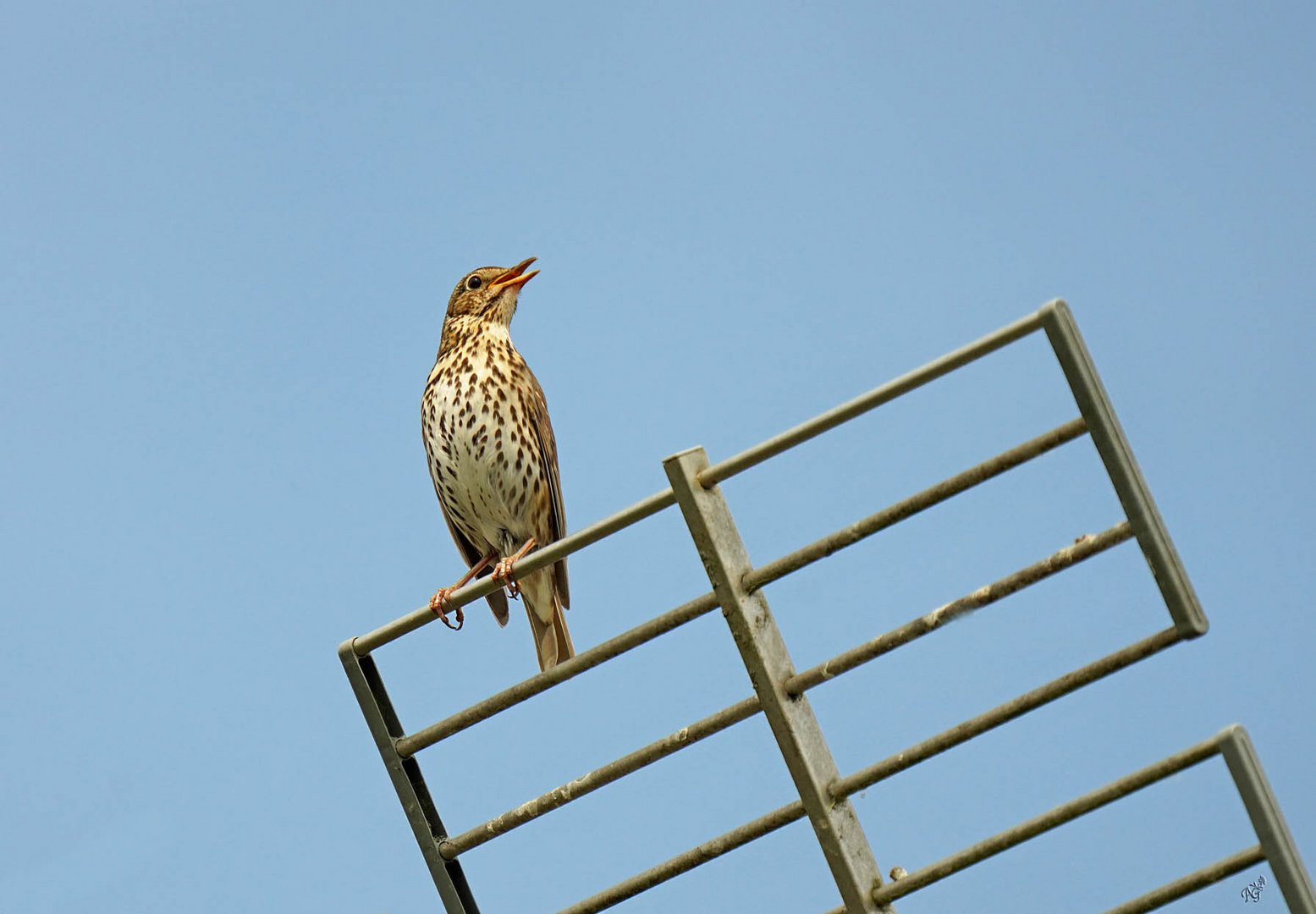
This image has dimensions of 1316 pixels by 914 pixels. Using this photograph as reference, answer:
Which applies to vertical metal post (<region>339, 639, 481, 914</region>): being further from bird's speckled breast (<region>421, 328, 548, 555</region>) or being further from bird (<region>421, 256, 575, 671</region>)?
bird's speckled breast (<region>421, 328, 548, 555</region>)

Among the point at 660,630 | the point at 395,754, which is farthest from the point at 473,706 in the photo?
the point at 660,630

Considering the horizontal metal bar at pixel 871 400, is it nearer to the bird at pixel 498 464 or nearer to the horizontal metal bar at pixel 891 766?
the horizontal metal bar at pixel 891 766

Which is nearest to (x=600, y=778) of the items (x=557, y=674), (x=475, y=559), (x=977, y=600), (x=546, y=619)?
(x=557, y=674)

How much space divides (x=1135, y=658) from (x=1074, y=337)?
2.00ft

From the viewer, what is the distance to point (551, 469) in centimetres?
662

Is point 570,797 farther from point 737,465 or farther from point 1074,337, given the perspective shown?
point 1074,337

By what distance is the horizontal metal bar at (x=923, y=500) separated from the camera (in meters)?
3.23

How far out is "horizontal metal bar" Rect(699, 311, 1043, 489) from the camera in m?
3.22

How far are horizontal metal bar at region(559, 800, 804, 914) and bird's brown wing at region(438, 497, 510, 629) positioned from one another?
269cm

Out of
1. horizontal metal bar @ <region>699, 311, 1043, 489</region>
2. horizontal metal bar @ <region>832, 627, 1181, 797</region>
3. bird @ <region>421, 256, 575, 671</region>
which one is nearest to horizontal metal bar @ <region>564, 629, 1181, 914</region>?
horizontal metal bar @ <region>832, 627, 1181, 797</region>

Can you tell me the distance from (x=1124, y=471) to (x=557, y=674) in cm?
135

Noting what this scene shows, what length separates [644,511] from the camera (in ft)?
11.9

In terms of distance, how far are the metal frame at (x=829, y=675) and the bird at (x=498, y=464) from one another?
2.28m

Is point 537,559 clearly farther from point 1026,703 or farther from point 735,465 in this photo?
point 1026,703
